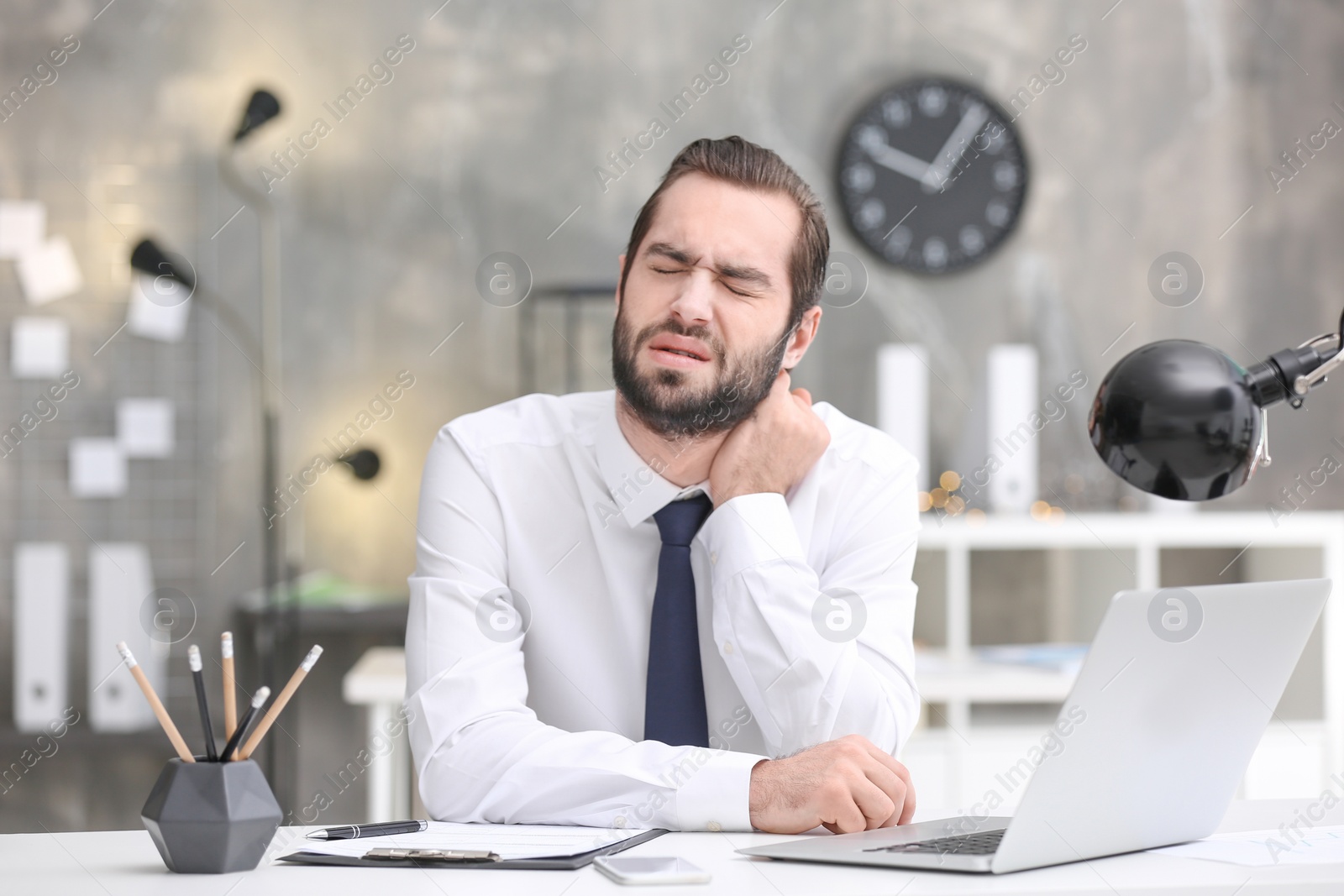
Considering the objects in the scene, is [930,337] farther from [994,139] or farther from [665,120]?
[665,120]

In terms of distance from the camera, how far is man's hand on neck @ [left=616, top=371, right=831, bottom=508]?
1.52 meters

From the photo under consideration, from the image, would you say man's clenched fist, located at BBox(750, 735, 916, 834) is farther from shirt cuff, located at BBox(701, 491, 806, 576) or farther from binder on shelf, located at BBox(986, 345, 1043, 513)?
binder on shelf, located at BBox(986, 345, 1043, 513)

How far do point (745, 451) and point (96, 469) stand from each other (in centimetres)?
226

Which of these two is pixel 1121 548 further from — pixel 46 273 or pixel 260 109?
pixel 46 273

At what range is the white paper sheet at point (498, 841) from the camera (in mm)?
990

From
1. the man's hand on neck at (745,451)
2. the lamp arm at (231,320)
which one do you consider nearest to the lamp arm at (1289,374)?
the man's hand on neck at (745,451)

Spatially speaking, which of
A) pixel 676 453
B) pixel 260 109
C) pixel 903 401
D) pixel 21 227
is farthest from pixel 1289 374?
pixel 21 227

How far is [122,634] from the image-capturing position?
3121mm

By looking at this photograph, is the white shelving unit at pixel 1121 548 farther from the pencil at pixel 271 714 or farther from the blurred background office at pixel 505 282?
the pencil at pixel 271 714

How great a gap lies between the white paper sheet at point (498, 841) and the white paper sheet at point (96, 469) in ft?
7.80

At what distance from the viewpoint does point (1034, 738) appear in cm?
285

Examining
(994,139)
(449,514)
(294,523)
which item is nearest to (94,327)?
(294,523)

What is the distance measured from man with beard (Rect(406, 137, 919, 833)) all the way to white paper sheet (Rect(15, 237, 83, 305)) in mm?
2016

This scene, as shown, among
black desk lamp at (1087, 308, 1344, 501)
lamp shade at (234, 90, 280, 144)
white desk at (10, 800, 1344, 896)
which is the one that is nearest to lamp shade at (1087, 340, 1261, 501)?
black desk lamp at (1087, 308, 1344, 501)
